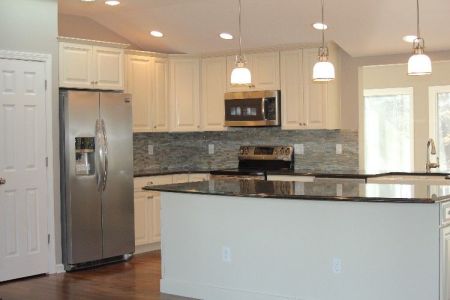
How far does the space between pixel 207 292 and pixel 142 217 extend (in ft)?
8.18

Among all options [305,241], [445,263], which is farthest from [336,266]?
[445,263]

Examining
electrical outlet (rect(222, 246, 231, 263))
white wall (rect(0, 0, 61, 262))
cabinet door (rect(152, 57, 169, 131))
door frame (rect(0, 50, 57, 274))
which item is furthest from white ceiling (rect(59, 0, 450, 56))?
electrical outlet (rect(222, 246, 231, 263))

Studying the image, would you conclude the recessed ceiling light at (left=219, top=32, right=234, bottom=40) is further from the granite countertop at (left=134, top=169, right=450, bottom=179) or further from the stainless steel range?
the granite countertop at (left=134, top=169, right=450, bottom=179)

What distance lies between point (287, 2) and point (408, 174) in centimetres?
231

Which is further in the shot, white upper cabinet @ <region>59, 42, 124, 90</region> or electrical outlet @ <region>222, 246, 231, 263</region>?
white upper cabinet @ <region>59, 42, 124, 90</region>

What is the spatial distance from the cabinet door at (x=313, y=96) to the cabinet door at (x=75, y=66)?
2.53 m

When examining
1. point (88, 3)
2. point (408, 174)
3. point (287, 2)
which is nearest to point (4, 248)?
point (88, 3)

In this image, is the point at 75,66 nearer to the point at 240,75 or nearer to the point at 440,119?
the point at 240,75

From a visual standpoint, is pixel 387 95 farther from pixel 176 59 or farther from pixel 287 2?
pixel 287 2

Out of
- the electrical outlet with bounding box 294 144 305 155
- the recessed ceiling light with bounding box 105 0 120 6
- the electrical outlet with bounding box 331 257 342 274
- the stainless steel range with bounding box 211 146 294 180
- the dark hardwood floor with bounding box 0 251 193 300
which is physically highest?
the recessed ceiling light with bounding box 105 0 120 6

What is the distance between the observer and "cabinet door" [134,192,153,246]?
7.88 meters

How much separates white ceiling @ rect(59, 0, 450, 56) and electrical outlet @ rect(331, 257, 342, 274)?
2.76 m

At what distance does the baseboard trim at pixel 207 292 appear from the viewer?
535 cm

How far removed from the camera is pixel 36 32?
6727 millimetres
